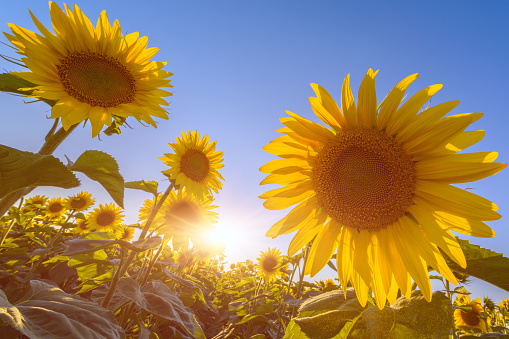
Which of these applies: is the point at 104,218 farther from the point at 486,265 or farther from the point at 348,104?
the point at 486,265

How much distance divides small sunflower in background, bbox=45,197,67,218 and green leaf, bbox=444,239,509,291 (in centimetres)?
967

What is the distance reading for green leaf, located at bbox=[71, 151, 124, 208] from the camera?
1718mm

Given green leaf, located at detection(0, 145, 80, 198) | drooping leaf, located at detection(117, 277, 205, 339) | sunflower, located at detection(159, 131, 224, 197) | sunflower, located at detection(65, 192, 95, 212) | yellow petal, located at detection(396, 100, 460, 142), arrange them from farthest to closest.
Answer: sunflower, located at detection(65, 192, 95, 212), sunflower, located at detection(159, 131, 224, 197), drooping leaf, located at detection(117, 277, 205, 339), yellow petal, located at detection(396, 100, 460, 142), green leaf, located at detection(0, 145, 80, 198)

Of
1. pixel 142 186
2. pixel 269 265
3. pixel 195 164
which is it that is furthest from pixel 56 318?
pixel 269 265

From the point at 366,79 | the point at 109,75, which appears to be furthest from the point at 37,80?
the point at 366,79

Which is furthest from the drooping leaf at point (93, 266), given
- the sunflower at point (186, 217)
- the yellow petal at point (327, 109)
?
the yellow petal at point (327, 109)

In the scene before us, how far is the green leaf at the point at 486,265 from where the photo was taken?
118 centimetres

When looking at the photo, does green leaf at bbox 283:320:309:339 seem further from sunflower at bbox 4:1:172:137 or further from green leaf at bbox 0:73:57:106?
green leaf at bbox 0:73:57:106

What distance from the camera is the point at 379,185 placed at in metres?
1.86

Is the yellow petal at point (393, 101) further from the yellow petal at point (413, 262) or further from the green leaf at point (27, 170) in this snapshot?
the green leaf at point (27, 170)

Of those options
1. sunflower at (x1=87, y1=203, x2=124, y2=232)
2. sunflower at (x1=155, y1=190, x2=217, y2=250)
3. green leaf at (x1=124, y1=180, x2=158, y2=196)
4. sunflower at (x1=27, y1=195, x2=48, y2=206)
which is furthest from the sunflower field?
sunflower at (x1=27, y1=195, x2=48, y2=206)

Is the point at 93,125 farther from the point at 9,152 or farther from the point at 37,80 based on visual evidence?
the point at 9,152

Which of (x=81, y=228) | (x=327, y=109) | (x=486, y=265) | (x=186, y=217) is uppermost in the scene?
(x=327, y=109)

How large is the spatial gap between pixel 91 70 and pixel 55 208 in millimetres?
7934
